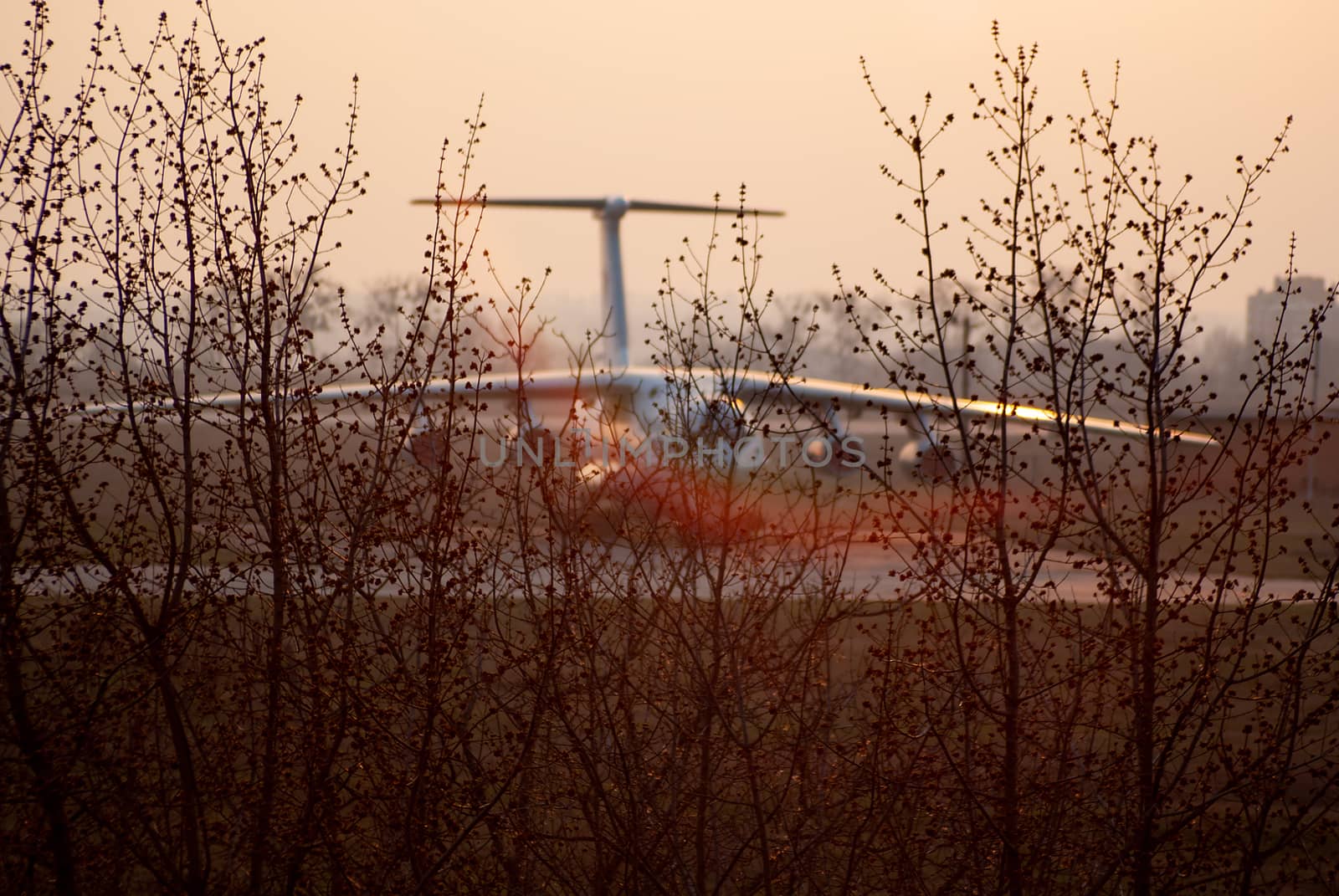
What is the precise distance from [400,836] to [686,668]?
3.68 ft

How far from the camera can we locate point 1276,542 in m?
20.6

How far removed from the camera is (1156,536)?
165 inches

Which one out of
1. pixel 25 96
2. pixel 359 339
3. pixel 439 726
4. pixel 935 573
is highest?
pixel 25 96

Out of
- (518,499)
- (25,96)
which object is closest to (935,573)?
(518,499)

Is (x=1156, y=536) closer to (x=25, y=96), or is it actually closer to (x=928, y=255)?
(x=928, y=255)

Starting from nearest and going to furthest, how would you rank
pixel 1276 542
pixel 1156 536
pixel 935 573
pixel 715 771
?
pixel 935 573 → pixel 1156 536 → pixel 715 771 → pixel 1276 542

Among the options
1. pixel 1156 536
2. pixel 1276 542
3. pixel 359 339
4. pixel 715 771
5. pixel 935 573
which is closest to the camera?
pixel 935 573

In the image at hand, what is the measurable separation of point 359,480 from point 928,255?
75.5 inches

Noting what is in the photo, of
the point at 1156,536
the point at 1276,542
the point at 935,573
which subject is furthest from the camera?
the point at 1276,542

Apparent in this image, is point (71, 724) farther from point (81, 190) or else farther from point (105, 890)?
point (81, 190)

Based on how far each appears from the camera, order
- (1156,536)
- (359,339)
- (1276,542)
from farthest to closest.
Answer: (1276,542)
(359,339)
(1156,536)

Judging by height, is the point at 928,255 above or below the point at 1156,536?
above

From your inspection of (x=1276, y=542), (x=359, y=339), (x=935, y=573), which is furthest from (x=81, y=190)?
(x=1276, y=542)

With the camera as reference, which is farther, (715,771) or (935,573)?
(715,771)
